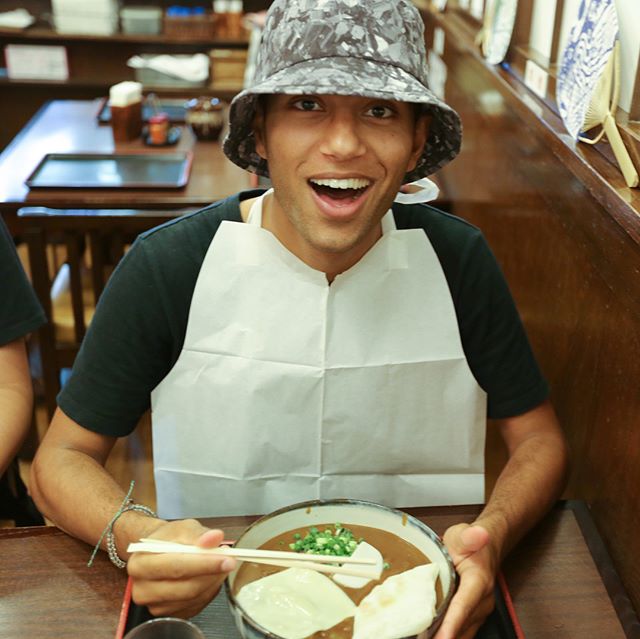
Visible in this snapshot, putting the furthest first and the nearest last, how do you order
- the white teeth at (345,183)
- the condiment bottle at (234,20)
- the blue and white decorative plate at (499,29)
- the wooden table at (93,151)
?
the condiment bottle at (234,20) < the wooden table at (93,151) < the blue and white decorative plate at (499,29) < the white teeth at (345,183)

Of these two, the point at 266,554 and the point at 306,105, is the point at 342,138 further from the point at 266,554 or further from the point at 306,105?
the point at 266,554

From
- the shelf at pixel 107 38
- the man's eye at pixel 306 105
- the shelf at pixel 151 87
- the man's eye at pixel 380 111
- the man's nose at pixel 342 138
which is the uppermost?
the man's eye at pixel 306 105

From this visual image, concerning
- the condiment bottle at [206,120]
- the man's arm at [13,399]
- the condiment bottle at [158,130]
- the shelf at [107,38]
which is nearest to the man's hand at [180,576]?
the man's arm at [13,399]

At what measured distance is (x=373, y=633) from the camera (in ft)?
3.49

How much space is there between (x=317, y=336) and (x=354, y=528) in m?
0.43

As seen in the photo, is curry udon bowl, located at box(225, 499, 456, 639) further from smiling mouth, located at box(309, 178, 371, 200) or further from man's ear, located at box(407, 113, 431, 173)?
man's ear, located at box(407, 113, 431, 173)

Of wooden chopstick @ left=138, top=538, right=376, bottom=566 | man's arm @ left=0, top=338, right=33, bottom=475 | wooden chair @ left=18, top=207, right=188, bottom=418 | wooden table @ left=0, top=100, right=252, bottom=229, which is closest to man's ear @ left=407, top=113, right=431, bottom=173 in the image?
wooden chopstick @ left=138, top=538, right=376, bottom=566

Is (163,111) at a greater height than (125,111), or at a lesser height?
lesser

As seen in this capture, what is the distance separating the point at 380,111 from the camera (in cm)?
145

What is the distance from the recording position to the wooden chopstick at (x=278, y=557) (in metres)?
1.11

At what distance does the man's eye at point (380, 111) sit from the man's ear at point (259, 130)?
21cm

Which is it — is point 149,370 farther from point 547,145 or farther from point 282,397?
point 547,145

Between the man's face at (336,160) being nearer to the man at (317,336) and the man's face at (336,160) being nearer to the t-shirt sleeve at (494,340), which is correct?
the man at (317,336)

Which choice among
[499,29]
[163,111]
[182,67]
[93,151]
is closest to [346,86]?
[499,29]
